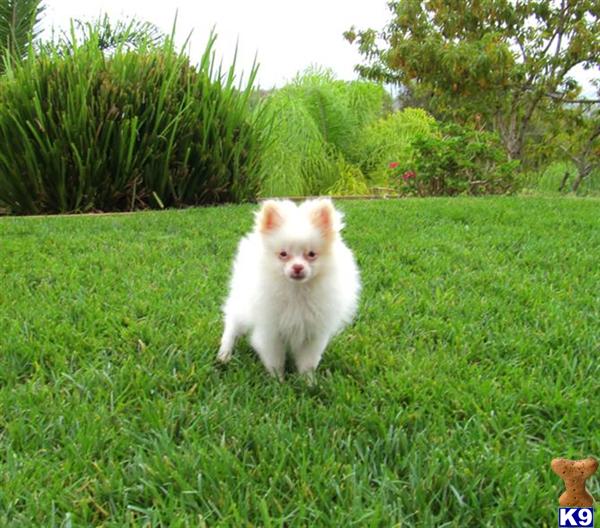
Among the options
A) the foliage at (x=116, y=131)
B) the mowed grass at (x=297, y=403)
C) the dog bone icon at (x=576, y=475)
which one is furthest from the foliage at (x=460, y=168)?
the dog bone icon at (x=576, y=475)

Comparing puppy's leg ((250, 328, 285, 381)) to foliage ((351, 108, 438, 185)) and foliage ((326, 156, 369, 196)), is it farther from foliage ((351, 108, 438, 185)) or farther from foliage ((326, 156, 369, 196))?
foliage ((351, 108, 438, 185))

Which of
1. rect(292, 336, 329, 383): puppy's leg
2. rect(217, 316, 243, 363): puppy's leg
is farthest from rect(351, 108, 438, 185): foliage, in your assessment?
rect(292, 336, 329, 383): puppy's leg

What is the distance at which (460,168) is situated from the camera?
8.73 metres

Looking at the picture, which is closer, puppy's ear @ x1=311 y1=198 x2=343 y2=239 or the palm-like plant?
puppy's ear @ x1=311 y1=198 x2=343 y2=239

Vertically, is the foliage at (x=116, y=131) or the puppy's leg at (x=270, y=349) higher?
the foliage at (x=116, y=131)

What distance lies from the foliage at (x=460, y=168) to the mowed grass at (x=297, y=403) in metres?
5.04

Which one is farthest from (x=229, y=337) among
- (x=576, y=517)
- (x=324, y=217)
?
(x=576, y=517)

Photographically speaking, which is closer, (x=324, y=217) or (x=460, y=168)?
(x=324, y=217)

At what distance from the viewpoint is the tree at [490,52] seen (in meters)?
10.5

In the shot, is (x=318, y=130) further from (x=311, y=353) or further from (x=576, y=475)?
(x=576, y=475)

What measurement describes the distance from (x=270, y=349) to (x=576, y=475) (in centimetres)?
142

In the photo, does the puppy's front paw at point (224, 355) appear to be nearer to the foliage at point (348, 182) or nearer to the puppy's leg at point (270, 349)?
the puppy's leg at point (270, 349)

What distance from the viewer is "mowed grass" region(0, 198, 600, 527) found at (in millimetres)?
1455

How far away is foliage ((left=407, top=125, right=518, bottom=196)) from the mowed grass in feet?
16.5
